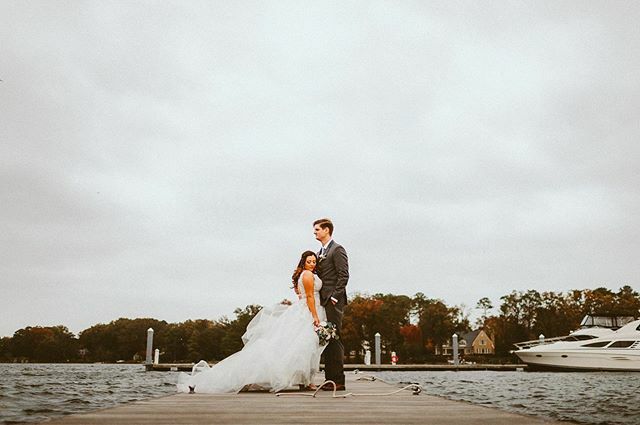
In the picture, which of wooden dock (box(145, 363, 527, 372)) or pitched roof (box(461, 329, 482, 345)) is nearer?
wooden dock (box(145, 363, 527, 372))

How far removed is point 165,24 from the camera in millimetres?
18703

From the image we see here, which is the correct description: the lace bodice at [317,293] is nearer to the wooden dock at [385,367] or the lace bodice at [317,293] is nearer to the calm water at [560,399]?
the calm water at [560,399]

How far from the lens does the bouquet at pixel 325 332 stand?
632 centimetres

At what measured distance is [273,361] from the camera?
6.35m

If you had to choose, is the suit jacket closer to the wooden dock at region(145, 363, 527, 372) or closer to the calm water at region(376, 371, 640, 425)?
the calm water at region(376, 371, 640, 425)

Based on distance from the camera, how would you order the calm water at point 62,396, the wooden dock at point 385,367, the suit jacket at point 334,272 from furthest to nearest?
the wooden dock at point 385,367
the suit jacket at point 334,272
the calm water at point 62,396

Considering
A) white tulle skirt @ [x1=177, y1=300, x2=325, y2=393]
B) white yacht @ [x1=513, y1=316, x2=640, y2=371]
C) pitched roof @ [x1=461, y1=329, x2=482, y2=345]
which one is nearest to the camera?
white tulle skirt @ [x1=177, y1=300, x2=325, y2=393]

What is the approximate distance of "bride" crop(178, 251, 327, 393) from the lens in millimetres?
6211

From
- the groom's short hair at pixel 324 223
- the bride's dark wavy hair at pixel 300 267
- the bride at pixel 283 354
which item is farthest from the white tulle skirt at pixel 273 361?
the groom's short hair at pixel 324 223

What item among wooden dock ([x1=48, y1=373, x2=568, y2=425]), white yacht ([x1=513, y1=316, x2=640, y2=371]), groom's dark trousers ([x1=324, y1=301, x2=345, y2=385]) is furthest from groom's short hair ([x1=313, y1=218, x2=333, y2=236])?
white yacht ([x1=513, y1=316, x2=640, y2=371])

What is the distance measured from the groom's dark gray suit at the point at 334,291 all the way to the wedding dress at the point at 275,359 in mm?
105

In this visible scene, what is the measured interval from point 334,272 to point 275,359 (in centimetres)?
120

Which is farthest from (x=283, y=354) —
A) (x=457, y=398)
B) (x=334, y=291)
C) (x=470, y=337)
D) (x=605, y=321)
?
(x=470, y=337)

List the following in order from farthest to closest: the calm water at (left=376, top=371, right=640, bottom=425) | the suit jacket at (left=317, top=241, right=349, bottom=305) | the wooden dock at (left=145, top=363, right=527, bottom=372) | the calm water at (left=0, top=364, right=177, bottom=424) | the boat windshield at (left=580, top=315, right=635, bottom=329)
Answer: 1. the boat windshield at (left=580, top=315, right=635, bottom=329)
2. the wooden dock at (left=145, top=363, right=527, bottom=372)
3. the suit jacket at (left=317, top=241, right=349, bottom=305)
4. the calm water at (left=376, top=371, right=640, bottom=425)
5. the calm water at (left=0, top=364, right=177, bottom=424)
